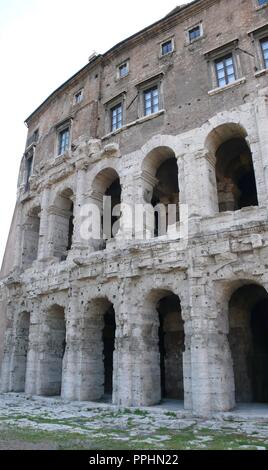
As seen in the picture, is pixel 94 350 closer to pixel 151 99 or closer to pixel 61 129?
pixel 151 99

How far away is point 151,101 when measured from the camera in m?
13.8

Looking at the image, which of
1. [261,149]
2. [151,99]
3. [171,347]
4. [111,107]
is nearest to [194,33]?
[151,99]

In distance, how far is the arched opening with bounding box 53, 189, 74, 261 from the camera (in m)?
15.5

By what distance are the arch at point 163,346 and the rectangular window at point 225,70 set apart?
6.85 meters

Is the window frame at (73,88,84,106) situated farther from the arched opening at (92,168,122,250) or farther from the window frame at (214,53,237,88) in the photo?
the window frame at (214,53,237,88)

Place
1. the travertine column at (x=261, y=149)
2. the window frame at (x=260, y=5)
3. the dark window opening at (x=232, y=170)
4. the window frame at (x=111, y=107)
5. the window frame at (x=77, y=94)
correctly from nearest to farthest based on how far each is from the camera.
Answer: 1. the travertine column at (x=261, y=149)
2. the window frame at (x=260, y=5)
3. the dark window opening at (x=232, y=170)
4. the window frame at (x=111, y=107)
5. the window frame at (x=77, y=94)

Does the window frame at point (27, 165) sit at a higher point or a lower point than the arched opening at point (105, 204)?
higher

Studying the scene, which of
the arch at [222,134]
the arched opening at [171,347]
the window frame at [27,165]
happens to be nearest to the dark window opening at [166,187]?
the arch at [222,134]

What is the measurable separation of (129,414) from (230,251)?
486 centimetres

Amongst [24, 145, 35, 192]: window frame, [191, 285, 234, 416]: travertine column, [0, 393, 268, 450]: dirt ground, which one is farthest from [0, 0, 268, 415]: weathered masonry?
[24, 145, 35, 192]: window frame

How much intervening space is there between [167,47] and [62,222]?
7.97m

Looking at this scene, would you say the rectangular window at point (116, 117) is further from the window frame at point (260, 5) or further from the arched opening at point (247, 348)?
the arched opening at point (247, 348)

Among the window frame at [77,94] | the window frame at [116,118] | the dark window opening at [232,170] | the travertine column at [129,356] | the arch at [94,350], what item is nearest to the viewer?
the travertine column at [129,356]

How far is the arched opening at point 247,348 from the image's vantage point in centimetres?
1105
